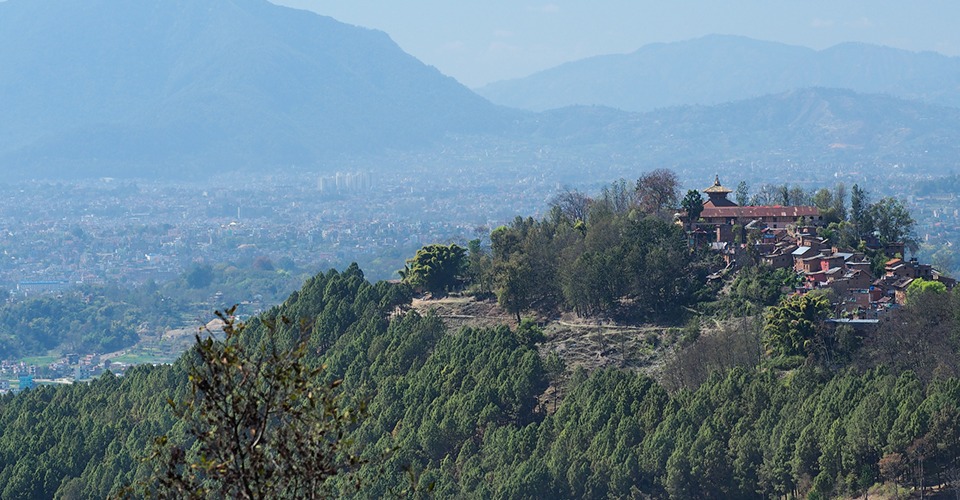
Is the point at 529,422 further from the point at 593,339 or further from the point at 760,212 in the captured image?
the point at 760,212

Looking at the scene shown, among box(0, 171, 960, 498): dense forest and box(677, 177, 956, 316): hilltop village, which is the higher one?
box(677, 177, 956, 316): hilltop village

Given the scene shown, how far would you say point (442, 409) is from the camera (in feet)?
134

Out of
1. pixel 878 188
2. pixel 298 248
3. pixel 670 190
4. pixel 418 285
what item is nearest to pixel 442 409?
pixel 418 285

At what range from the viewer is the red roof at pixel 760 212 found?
50.5 meters

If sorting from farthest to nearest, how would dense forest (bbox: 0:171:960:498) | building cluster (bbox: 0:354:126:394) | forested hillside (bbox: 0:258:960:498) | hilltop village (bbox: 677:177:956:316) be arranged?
building cluster (bbox: 0:354:126:394)
hilltop village (bbox: 677:177:956:316)
dense forest (bbox: 0:171:960:498)
forested hillside (bbox: 0:258:960:498)

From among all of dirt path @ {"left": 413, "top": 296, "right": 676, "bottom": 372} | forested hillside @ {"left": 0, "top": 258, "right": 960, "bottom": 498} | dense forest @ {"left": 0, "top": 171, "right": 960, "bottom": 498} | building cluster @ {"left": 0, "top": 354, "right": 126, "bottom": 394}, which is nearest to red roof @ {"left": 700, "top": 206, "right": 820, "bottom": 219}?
dense forest @ {"left": 0, "top": 171, "right": 960, "bottom": 498}

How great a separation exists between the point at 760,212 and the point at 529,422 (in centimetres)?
1376

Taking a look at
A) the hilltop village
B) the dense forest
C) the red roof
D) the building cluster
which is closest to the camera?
the dense forest

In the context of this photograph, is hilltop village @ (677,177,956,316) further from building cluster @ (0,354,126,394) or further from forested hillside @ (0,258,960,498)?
building cluster @ (0,354,126,394)

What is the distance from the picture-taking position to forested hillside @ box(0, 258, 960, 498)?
3272 centimetres

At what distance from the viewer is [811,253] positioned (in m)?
45.5

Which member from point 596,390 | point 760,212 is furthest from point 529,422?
point 760,212

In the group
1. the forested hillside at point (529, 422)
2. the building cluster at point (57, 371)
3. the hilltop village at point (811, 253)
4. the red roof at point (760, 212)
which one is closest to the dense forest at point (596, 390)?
the forested hillside at point (529, 422)

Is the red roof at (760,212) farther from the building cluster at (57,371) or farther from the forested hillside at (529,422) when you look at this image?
the building cluster at (57,371)
